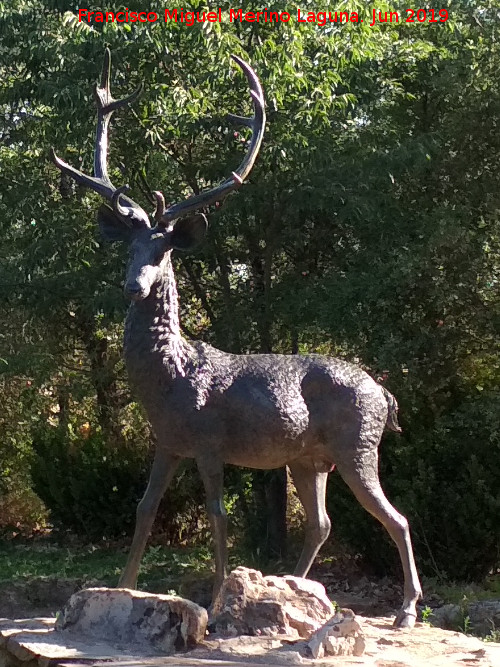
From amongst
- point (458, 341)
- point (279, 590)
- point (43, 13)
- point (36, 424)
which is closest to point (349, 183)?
point (458, 341)

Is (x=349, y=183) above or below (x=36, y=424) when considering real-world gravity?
Answer: above

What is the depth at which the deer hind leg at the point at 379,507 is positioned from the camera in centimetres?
514

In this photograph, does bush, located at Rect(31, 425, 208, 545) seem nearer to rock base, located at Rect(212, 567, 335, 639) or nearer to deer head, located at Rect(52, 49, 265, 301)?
rock base, located at Rect(212, 567, 335, 639)

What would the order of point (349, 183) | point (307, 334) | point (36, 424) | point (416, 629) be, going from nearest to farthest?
point (416, 629) → point (349, 183) → point (307, 334) → point (36, 424)

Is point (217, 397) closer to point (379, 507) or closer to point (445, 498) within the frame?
point (379, 507)

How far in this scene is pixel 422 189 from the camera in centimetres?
868

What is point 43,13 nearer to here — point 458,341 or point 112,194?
point 112,194

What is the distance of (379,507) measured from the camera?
517 centimetres

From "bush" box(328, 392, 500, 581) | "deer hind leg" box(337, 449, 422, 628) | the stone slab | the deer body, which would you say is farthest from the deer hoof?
"bush" box(328, 392, 500, 581)

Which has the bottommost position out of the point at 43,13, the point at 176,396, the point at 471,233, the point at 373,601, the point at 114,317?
the point at 373,601

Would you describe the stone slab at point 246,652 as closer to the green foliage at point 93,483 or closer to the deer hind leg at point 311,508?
the deer hind leg at point 311,508

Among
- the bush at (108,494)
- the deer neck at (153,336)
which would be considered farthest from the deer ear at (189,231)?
the bush at (108,494)

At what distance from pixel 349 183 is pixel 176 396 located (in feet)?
11.9

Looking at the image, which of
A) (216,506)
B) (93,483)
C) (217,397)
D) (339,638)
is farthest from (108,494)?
(339,638)
